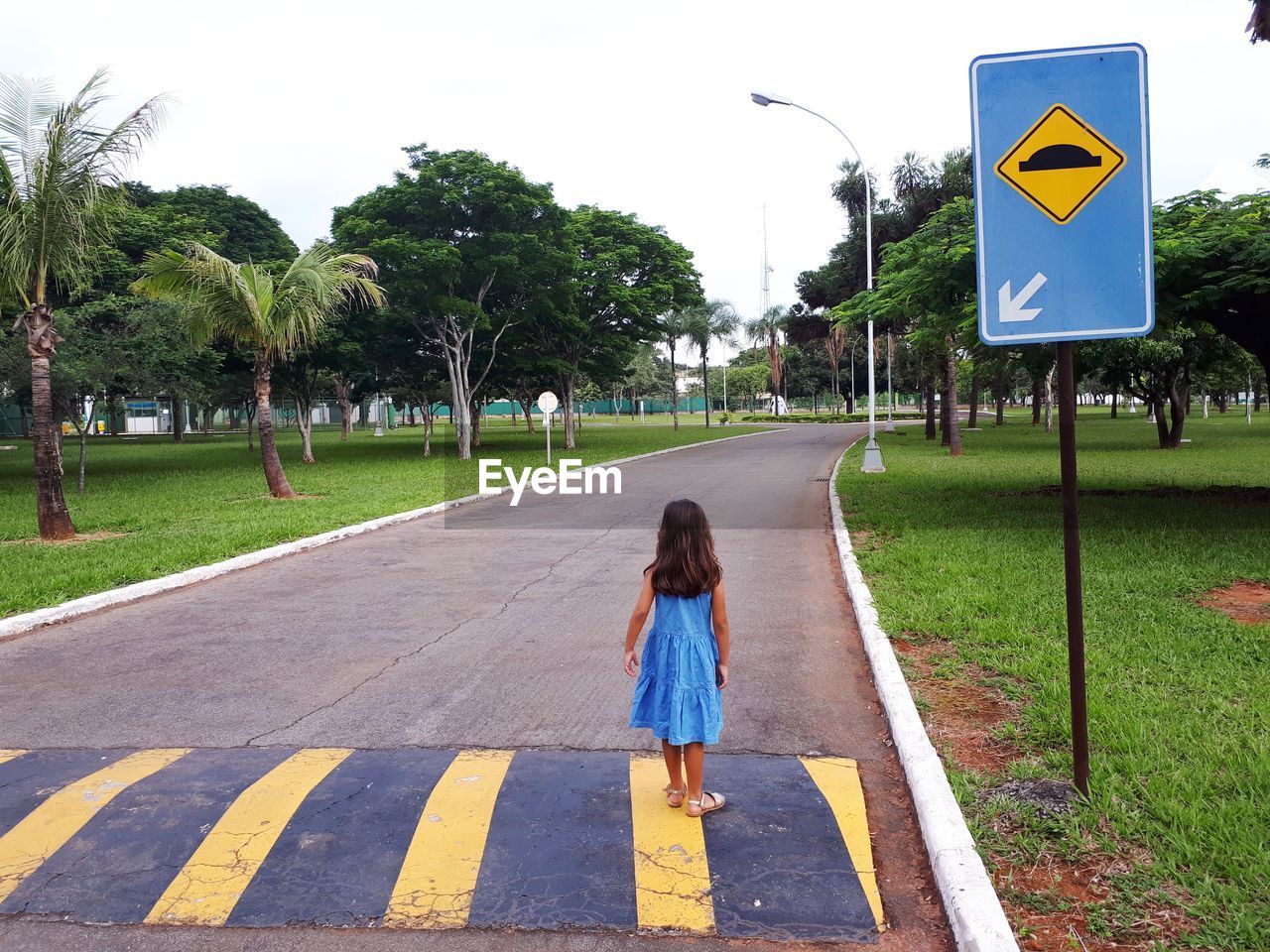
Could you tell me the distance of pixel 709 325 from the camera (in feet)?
188

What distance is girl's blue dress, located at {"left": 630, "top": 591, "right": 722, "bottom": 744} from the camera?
3.87 m

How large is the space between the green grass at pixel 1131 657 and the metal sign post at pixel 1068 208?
41 cm

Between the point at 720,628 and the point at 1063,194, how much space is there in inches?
89.6

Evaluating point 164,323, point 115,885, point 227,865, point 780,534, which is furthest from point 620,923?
point 164,323

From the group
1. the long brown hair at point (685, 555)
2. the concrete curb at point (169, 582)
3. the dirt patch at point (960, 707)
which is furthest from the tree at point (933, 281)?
the long brown hair at point (685, 555)

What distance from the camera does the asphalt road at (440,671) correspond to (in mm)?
4203

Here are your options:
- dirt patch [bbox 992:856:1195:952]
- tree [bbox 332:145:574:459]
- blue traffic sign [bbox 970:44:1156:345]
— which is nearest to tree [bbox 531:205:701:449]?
tree [bbox 332:145:574:459]

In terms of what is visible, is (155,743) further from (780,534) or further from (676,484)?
(676,484)

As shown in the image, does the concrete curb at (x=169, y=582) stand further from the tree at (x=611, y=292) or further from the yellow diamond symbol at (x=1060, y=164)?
the tree at (x=611, y=292)

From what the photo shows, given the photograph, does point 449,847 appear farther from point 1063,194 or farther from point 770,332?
point 770,332

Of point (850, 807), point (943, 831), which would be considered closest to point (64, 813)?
point (850, 807)

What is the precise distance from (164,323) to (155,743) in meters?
18.9

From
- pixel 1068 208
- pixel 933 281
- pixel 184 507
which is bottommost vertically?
pixel 184 507

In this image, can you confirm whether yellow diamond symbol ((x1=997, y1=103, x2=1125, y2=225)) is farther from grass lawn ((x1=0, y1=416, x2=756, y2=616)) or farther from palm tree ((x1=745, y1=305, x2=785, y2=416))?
palm tree ((x1=745, y1=305, x2=785, y2=416))
